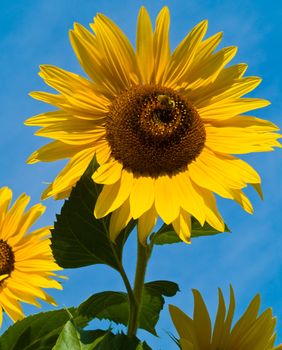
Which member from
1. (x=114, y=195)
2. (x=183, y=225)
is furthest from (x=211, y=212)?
(x=114, y=195)

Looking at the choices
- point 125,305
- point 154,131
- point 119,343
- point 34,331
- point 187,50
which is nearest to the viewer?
point 119,343

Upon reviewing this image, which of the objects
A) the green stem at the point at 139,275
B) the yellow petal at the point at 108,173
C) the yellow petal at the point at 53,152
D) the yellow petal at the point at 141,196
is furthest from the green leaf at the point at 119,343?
the yellow petal at the point at 53,152

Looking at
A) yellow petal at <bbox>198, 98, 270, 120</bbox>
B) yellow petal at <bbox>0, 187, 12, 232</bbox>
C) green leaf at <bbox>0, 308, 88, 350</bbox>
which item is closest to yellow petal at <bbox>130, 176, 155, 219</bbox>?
yellow petal at <bbox>198, 98, 270, 120</bbox>

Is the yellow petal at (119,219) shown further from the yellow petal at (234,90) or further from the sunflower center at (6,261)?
the sunflower center at (6,261)

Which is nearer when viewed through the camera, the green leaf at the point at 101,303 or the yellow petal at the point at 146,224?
the yellow petal at the point at 146,224

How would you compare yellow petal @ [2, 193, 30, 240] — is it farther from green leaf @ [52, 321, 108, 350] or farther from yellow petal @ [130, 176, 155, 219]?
green leaf @ [52, 321, 108, 350]

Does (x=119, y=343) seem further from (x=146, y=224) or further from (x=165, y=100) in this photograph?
(x=165, y=100)

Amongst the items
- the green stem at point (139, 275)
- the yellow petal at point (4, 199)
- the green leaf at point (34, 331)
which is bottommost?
the green leaf at point (34, 331)
